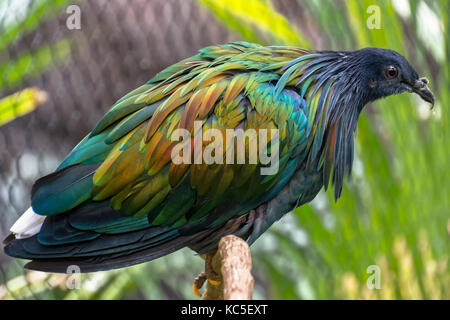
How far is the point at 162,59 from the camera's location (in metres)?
3.12

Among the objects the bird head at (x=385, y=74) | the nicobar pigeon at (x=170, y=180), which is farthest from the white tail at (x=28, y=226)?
the bird head at (x=385, y=74)

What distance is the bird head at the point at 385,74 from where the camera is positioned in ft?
5.35

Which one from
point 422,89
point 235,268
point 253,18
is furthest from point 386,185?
point 235,268

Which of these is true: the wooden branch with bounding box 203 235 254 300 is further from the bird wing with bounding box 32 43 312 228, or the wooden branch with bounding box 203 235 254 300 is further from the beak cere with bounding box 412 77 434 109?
the beak cere with bounding box 412 77 434 109

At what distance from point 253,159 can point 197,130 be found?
151mm

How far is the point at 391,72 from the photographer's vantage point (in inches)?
64.7

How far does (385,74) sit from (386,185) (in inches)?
27.4

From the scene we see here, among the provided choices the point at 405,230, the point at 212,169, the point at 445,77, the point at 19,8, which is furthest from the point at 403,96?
the point at 19,8

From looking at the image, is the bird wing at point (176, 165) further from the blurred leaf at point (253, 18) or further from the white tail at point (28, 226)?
the blurred leaf at point (253, 18)

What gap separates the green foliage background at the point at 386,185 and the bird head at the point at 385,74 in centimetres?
54

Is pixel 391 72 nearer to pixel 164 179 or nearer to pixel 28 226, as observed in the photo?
pixel 164 179

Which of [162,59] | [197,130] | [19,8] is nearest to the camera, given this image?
[197,130]

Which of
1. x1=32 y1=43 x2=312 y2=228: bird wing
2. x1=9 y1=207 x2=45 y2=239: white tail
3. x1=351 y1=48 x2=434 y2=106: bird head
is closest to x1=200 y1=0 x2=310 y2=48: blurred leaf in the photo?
x1=351 y1=48 x2=434 y2=106: bird head
